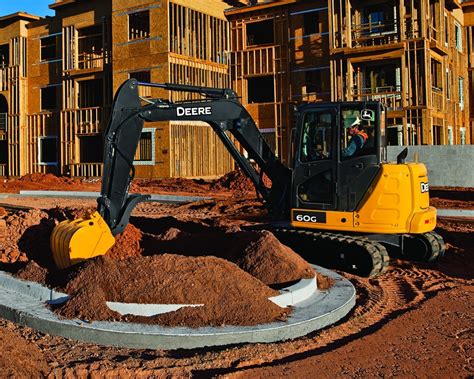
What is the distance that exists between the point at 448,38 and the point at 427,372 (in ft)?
104

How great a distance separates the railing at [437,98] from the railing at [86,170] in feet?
63.3

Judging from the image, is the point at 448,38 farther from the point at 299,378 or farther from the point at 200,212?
the point at 299,378

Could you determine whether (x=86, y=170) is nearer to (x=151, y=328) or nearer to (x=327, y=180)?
(x=327, y=180)

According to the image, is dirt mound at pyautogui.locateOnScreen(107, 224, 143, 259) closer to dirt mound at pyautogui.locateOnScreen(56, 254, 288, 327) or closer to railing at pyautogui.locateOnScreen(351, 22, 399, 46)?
dirt mound at pyautogui.locateOnScreen(56, 254, 288, 327)

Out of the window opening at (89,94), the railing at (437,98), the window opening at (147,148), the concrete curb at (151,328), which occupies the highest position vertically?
the window opening at (89,94)

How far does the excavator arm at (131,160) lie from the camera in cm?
822

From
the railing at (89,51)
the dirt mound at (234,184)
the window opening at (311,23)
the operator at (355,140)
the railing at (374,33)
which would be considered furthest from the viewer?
the railing at (89,51)

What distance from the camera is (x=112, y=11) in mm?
34125

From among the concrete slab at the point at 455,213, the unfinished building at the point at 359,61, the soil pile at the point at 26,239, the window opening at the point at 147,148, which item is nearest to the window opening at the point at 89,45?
the window opening at the point at 147,148

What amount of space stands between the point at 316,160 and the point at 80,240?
431 cm

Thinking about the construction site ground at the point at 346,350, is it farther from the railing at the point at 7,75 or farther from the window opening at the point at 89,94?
the railing at the point at 7,75

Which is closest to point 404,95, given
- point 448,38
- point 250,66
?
point 448,38

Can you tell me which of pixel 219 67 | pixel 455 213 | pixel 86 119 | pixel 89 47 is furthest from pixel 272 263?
pixel 89 47

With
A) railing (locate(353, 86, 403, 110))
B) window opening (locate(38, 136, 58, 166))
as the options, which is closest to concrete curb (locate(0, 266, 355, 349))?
railing (locate(353, 86, 403, 110))
